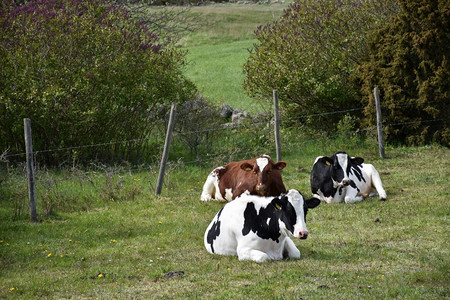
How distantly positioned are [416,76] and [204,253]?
480 inches

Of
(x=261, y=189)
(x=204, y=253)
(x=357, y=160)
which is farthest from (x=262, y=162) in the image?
(x=204, y=253)

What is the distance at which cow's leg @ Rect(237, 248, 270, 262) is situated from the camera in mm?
9875

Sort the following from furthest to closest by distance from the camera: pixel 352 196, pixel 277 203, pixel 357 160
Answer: pixel 357 160 < pixel 352 196 < pixel 277 203

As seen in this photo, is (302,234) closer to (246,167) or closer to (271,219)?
(271,219)

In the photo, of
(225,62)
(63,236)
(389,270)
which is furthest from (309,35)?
(225,62)

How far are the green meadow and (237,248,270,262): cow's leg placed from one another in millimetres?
163

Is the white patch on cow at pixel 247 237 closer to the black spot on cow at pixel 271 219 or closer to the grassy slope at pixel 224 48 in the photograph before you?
the black spot on cow at pixel 271 219

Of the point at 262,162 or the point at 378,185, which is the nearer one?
the point at 262,162

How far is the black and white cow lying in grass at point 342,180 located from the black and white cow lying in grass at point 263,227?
4189 millimetres

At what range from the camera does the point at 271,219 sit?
1013 cm

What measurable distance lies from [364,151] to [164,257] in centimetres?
1065

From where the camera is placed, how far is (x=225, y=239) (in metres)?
10.5

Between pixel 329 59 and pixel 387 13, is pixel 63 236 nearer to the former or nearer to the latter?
pixel 329 59

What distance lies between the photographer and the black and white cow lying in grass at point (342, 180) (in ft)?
47.8
